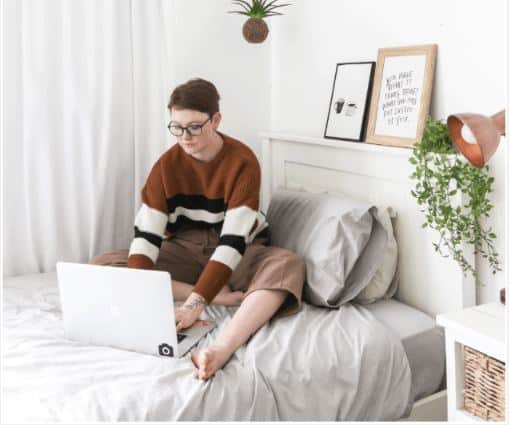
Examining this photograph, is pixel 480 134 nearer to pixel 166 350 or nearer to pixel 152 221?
pixel 166 350

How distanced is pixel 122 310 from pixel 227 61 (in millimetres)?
1368

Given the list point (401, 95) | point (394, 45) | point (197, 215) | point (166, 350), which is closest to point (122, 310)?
point (166, 350)

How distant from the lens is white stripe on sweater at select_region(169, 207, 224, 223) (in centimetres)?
208

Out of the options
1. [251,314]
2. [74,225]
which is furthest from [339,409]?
[74,225]

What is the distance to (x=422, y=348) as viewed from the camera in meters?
1.76

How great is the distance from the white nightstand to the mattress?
202 millimetres

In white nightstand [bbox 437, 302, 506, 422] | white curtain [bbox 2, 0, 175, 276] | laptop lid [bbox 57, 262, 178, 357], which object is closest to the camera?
white nightstand [bbox 437, 302, 506, 422]

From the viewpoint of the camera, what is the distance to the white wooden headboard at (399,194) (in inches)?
72.1

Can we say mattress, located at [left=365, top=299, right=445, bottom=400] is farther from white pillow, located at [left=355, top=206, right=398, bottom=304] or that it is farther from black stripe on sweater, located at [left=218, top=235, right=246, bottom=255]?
black stripe on sweater, located at [left=218, top=235, right=246, bottom=255]

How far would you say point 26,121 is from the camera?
7.34 ft

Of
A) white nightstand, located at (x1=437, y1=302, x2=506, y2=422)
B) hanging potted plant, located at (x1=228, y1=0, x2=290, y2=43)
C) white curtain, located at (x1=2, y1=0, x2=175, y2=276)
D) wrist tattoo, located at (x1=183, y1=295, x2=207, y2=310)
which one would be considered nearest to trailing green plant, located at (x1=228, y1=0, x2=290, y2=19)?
hanging potted plant, located at (x1=228, y1=0, x2=290, y2=43)

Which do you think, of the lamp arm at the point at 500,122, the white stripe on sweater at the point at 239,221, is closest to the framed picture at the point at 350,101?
the white stripe on sweater at the point at 239,221

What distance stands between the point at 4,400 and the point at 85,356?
217mm

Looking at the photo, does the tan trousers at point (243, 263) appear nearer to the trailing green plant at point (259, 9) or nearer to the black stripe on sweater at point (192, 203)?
the black stripe on sweater at point (192, 203)
